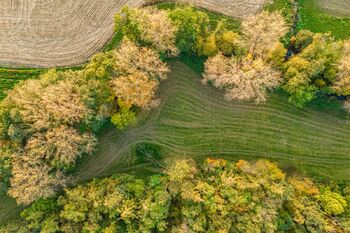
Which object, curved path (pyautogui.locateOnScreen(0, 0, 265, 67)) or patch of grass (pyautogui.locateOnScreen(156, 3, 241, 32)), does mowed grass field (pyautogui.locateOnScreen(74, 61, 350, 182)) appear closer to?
patch of grass (pyautogui.locateOnScreen(156, 3, 241, 32))

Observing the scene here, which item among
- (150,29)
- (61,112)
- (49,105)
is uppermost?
(150,29)

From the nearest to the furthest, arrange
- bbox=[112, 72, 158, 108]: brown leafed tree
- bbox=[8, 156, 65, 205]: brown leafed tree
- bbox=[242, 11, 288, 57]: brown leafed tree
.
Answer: bbox=[8, 156, 65, 205]: brown leafed tree < bbox=[112, 72, 158, 108]: brown leafed tree < bbox=[242, 11, 288, 57]: brown leafed tree

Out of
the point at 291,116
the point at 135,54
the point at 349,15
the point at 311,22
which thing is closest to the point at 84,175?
the point at 135,54

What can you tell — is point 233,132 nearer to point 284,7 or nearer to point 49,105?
point 284,7

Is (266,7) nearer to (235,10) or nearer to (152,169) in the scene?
(235,10)

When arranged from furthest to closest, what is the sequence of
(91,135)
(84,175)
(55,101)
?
(84,175) → (91,135) → (55,101)

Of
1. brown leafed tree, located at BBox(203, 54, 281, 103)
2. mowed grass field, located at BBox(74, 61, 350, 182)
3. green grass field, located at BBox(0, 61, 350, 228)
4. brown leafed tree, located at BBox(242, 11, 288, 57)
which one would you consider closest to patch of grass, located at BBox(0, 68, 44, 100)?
mowed grass field, located at BBox(74, 61, 350, 182)

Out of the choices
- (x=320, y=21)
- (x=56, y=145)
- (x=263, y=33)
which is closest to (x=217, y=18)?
(x=263, y=33)
